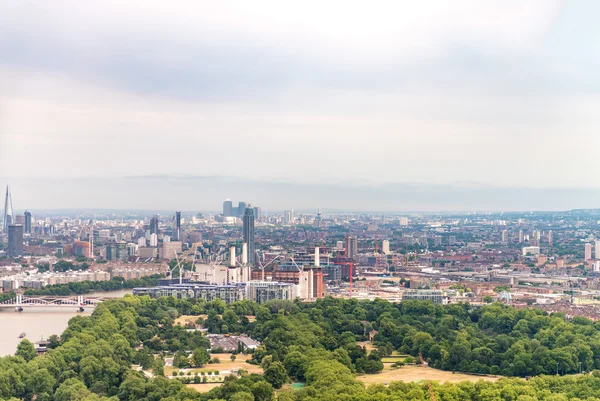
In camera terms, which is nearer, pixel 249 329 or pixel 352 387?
pixel 352 387

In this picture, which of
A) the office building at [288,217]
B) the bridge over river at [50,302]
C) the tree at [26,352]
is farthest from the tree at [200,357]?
the office building at [288,217]

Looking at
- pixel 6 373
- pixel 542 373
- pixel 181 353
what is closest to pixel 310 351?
pixel 181 353

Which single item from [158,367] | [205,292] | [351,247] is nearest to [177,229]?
[351,247]

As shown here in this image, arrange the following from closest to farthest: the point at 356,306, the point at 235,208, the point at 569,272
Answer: the point at 356,306 → the point at 569,272 → the point at 235,208

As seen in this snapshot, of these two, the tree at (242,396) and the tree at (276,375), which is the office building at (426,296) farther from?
the tree at (242,396)

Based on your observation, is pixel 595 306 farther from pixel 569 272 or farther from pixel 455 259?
pixel 455 259
